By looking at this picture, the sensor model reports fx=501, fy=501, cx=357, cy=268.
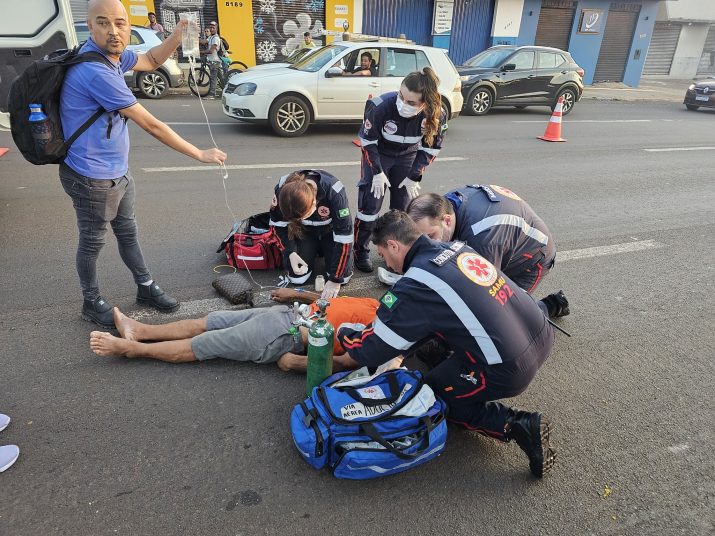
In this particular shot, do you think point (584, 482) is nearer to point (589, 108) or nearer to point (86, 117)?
point (86, 117)

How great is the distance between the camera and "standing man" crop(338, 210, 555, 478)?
2.33 m

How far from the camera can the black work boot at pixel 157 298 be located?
3.67 m

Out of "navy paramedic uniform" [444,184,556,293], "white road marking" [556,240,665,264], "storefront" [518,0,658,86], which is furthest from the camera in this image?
"storefront" [518,0,658,86]

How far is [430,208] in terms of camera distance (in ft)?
9.52

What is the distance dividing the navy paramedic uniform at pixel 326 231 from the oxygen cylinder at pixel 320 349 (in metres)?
1.10

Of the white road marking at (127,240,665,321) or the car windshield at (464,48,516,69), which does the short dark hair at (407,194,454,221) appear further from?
the car windshield at (464,48,516,69)

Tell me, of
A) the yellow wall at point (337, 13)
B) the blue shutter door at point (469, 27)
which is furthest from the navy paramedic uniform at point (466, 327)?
the blue shutter door at point (469, 27)

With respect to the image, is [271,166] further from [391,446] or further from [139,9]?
[139,9]

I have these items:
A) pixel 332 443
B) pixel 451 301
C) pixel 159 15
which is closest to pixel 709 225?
pixel 451 301

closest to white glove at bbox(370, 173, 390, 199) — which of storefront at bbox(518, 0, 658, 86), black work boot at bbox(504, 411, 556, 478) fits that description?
black work boot at bbox(504, 411, 556, 478)

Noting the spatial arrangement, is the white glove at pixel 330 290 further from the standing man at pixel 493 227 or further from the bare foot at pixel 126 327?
the bare foot at pixel 126 327

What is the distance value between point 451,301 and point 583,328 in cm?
199

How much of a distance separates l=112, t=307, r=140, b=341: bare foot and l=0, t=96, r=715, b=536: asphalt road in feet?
0.54

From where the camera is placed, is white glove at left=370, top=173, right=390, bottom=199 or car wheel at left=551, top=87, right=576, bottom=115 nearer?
white glove at left=370, top=173, right=390, bottom=199
